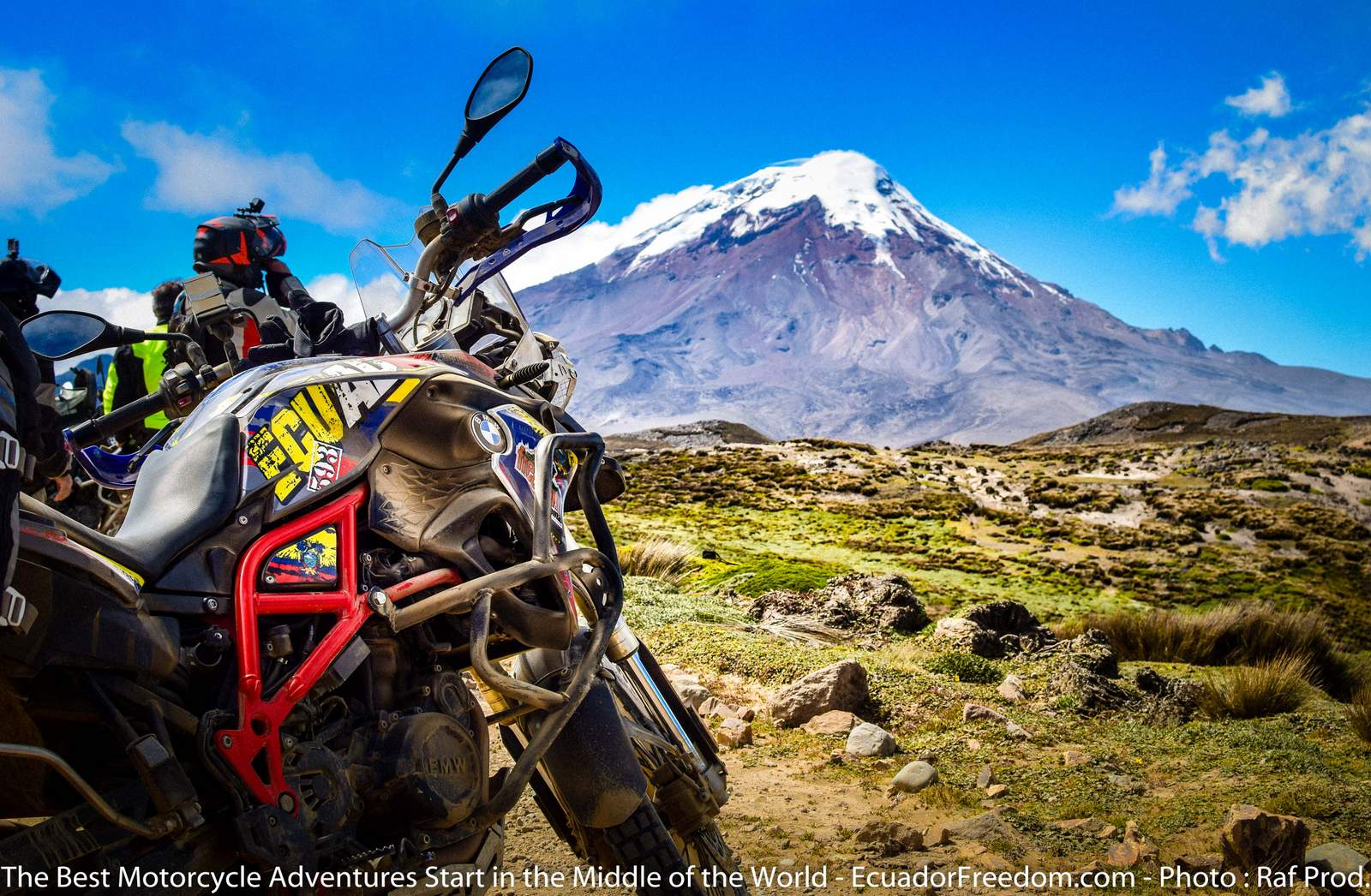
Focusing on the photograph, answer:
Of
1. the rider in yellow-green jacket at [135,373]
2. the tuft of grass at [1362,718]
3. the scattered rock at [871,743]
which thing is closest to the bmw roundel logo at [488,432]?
the scattered rock at [871,743]

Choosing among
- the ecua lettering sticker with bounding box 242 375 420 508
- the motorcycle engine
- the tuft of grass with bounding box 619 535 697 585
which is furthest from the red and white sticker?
the tuft of grass with bounding box 619 535 697 585

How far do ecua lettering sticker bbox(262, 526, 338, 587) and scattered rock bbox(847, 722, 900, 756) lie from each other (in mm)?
3894

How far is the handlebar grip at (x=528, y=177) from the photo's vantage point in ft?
11.5

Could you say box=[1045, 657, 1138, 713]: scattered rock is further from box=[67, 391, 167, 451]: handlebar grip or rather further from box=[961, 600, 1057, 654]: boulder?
box=[67, 391, 167, 451]: handlebar grip

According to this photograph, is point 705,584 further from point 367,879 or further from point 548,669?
point 367,879

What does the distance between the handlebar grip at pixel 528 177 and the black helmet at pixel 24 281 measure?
1.53 m

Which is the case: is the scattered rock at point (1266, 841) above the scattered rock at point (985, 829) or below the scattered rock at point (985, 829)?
above

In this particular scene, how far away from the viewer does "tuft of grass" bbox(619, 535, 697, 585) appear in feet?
35.6

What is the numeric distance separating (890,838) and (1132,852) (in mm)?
929

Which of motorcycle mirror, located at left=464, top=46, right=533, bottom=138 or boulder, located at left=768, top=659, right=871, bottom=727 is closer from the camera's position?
motorcycle mirror, located at left=464, top=46, right=533, bottom=138

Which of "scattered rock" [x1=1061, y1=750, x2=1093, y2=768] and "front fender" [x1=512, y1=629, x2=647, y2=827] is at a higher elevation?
"front fender" [x1=512, y1=629, x2=647, y2=827]

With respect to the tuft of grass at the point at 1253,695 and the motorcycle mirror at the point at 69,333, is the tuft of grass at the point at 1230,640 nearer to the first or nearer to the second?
the tuft of grass at the point at 1253,695

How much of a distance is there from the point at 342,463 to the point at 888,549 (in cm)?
1182

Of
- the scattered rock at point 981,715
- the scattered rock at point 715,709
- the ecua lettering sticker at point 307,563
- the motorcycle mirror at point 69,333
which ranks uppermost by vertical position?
the motorcycle mirror at point 69,333
